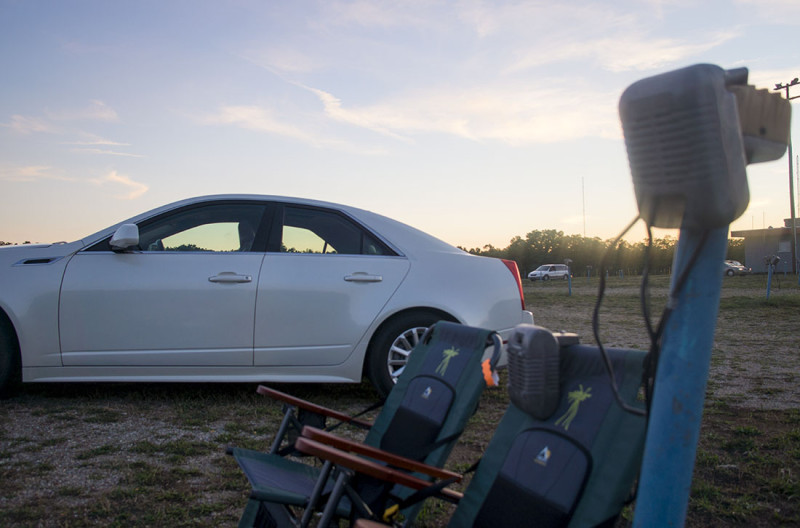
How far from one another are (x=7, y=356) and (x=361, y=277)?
2.64m

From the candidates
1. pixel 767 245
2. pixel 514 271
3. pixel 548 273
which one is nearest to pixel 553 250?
pixel 548 273

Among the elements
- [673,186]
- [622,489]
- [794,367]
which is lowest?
[794,367]

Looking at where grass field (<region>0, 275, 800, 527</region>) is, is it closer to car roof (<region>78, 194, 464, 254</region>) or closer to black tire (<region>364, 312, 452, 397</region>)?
black tire (<region>364, 312, 452, 397</region>)

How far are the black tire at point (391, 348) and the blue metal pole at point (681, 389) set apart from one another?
3.42 metres

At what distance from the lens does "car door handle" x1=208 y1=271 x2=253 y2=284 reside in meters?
4.77

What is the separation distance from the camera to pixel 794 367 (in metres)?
6.77

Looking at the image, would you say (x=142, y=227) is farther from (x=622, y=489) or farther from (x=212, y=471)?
(x=622, y=489)

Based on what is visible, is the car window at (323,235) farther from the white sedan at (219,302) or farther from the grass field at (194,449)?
the grass field at (194,449)

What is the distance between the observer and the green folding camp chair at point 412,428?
2375 mm

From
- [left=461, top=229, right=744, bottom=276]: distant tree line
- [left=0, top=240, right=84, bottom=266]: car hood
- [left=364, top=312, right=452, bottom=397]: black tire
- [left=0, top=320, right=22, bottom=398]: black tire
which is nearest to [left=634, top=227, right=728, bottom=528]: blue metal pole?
Answer: [left=364, top=312, right=452, bottom=397]: black tire

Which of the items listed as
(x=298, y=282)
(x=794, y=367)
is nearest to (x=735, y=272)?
(x=794, y=367)

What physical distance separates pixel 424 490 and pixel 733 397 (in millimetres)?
4044

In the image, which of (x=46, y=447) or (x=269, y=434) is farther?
(x=269, y=434)

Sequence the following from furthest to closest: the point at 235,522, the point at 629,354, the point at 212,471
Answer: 1. the point at 212,471
2. the point at 235,522
3. the point at 629,354
